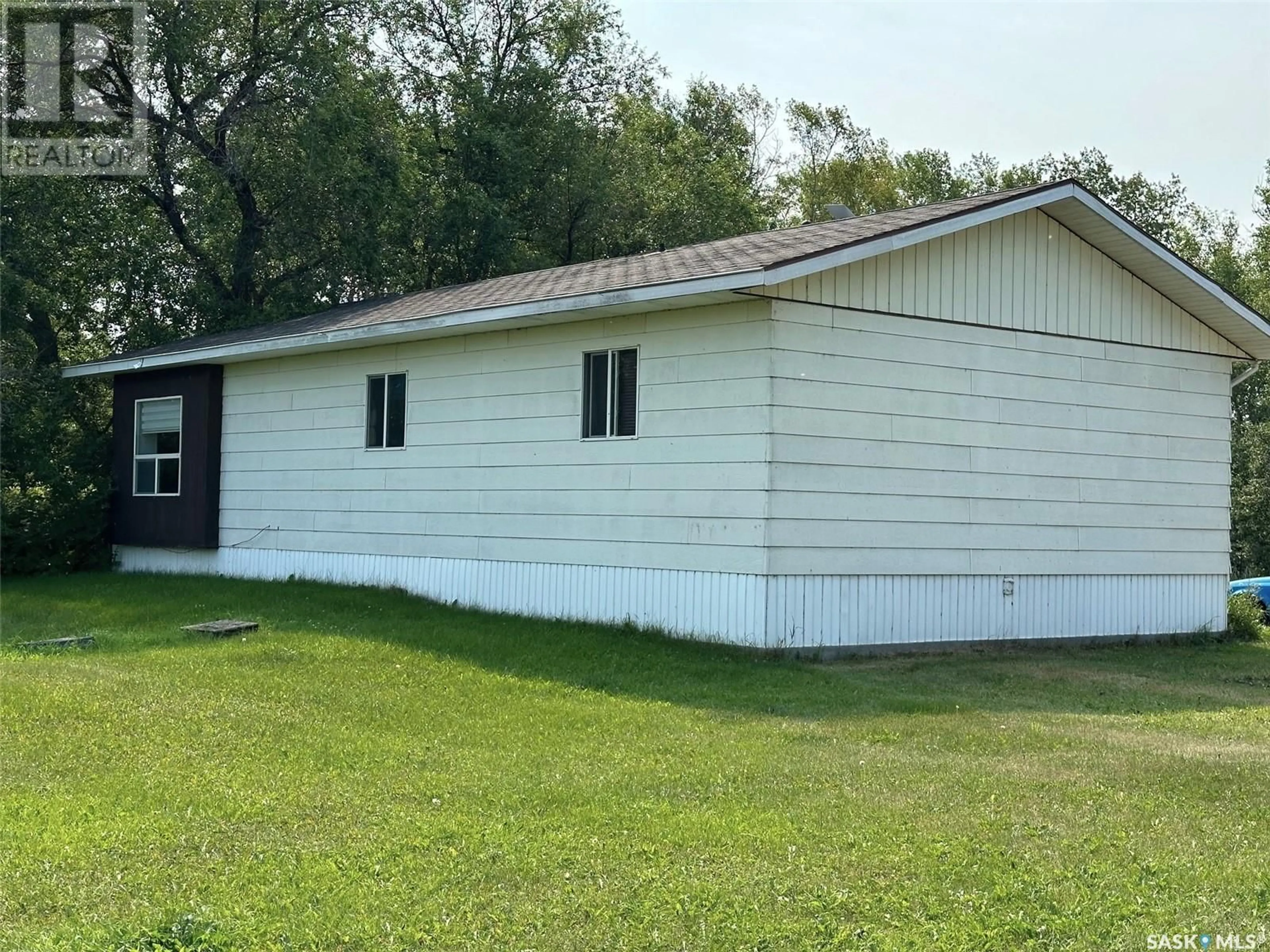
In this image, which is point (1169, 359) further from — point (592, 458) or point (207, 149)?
point (207, 149)

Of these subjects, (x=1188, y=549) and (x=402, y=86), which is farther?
(x=402, y=86)

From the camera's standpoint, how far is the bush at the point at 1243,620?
1734 centimetres

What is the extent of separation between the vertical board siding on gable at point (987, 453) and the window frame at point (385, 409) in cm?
562

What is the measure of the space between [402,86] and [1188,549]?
21496 millimetres

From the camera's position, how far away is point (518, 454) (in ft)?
49.5

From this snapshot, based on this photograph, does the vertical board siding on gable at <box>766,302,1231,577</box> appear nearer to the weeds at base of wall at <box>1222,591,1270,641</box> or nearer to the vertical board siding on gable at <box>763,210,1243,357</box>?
the vertical board siding on gable at <box>763,210,1243,357</box>

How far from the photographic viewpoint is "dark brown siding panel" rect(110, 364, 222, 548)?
19484mm

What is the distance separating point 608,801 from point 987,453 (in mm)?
8532

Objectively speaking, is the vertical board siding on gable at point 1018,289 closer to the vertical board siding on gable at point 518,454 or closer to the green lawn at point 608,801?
the vertical board siding on gable at point 518,454

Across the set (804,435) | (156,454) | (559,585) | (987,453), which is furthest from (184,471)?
(987,453)

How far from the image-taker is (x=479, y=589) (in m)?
15.6

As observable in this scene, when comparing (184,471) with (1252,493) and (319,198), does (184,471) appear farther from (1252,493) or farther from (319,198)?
(1252,493)

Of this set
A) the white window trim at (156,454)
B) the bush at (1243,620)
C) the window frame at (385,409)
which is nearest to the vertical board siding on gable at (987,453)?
the bush at (1243,620)

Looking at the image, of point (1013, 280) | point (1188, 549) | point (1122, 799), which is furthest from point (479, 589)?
point (1122, 799)
